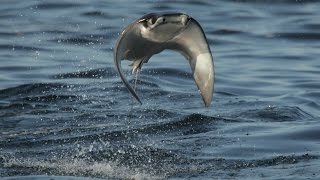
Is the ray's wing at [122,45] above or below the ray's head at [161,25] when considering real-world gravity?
below

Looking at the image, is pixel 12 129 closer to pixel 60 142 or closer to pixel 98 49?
pixel 60 142

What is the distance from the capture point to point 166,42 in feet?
30.7

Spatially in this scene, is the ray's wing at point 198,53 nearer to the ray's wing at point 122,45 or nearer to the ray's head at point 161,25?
the ray's head at point 161,25

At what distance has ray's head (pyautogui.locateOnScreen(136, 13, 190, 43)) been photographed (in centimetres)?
888

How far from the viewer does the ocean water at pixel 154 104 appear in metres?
10.2

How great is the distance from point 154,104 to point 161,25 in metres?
4.42

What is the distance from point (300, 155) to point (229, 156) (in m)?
0.67

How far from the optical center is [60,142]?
1117 cm

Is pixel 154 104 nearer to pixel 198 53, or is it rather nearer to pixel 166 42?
pixel 198 53

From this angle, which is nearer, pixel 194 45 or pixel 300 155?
pixel 194 45

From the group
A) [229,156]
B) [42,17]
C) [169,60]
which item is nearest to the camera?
[229,156]

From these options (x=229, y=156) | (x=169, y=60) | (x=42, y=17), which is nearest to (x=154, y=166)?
(x=229, y=156)

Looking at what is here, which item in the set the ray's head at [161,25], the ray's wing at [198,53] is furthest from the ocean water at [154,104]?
the ray's head at [161,25]

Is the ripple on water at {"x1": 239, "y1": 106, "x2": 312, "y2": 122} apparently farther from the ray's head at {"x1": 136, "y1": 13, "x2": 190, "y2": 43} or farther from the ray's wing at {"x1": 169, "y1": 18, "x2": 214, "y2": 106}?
the ray's head at {"x1": 136, "y1": 13, "x2": 190, "y2": 43}
